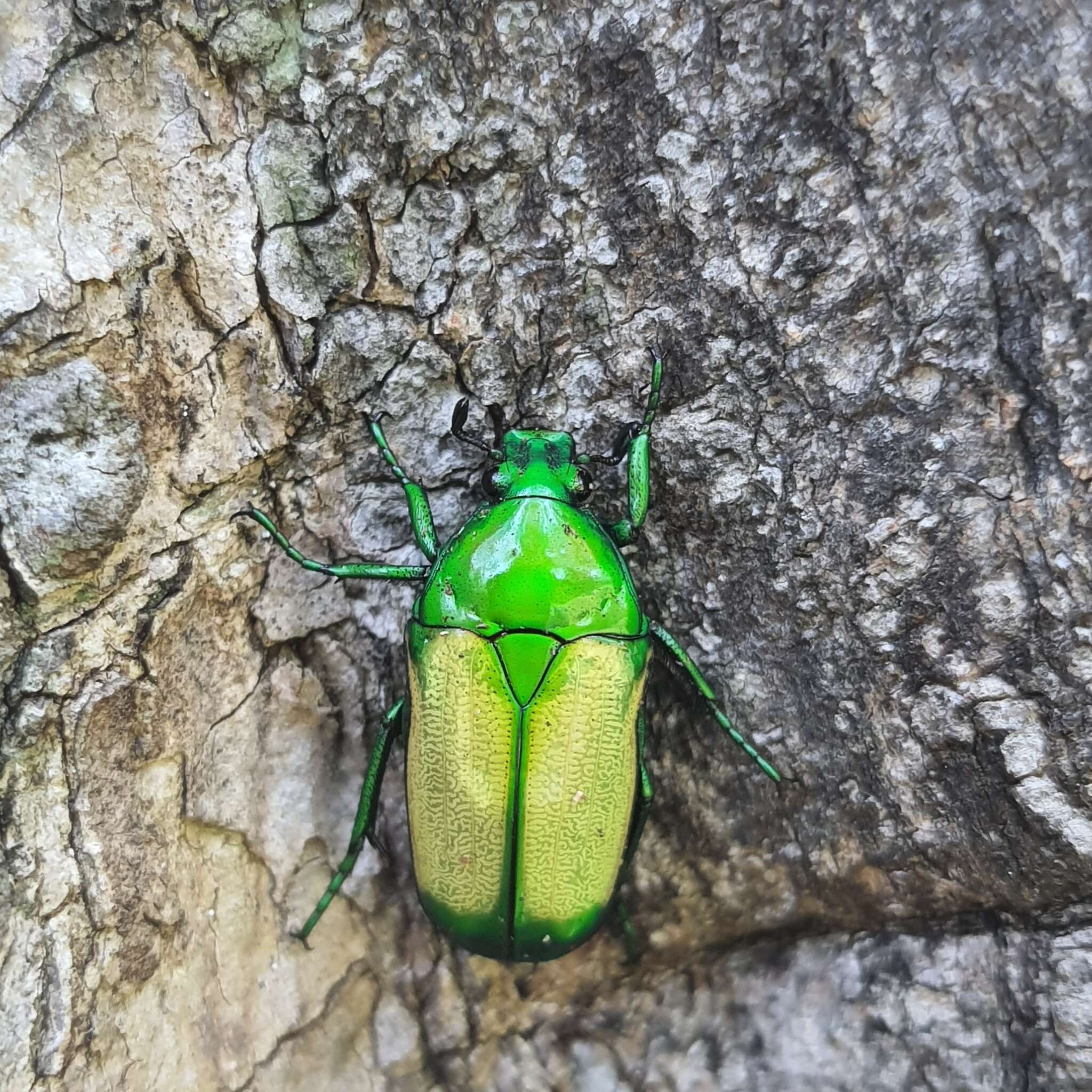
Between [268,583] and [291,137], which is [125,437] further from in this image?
[291,137]

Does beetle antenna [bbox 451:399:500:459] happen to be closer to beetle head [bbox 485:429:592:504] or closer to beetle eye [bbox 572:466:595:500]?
beetle head [bbox 485:429:592:504]

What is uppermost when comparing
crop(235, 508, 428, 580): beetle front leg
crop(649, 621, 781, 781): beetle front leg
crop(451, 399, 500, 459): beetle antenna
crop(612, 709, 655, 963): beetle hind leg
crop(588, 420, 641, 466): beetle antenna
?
crop(451, 399, 500, 459): beetle antenna

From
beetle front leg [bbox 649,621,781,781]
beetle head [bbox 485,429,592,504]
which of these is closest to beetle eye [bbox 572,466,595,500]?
beetle head [bbox 485,429,592,504]

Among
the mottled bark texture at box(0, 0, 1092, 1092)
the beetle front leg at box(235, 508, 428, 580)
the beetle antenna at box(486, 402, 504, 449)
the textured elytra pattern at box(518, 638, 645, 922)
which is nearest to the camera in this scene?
the mottled bark texture at box(0, 0, 1092, 1092)

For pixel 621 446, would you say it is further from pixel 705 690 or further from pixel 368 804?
pixel 368 804

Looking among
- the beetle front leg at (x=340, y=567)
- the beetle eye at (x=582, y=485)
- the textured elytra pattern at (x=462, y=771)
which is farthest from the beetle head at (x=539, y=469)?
the textured elytra pattern at (x=462, y=771)

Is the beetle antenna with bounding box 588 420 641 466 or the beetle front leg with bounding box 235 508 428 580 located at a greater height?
the beetle antenna with bounding box 588 420 641 466

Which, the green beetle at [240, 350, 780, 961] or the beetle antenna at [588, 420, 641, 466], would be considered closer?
the green beetle at [240, 350, 780, 961]

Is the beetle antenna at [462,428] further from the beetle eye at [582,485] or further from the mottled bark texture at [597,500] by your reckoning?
the beetle eye at [582,485]
